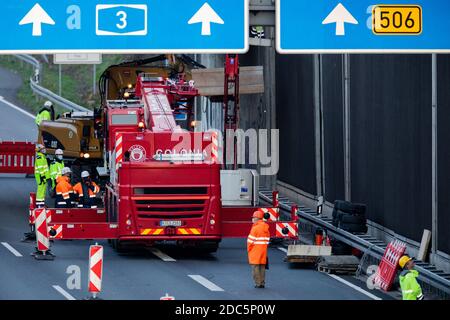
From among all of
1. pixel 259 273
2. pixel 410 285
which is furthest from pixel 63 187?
pixel 410 285

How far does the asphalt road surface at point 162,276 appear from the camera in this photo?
90.3 ft

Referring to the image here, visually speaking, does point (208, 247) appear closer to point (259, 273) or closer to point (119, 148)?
point (119, 148)

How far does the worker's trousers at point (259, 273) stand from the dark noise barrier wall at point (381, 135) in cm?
357

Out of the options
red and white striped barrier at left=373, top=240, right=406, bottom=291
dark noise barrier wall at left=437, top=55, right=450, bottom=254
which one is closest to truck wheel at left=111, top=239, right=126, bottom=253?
red and white striped barrier at left=373, top=240, right=406, bottom=291

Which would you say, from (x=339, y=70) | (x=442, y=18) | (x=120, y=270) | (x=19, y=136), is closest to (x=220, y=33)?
(x=442, y=18)

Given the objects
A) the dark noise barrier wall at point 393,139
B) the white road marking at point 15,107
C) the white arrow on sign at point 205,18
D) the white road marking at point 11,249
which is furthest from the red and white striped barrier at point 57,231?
the white road marking at point 15,107

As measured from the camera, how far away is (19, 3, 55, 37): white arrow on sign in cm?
1919

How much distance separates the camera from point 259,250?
28.2 meters

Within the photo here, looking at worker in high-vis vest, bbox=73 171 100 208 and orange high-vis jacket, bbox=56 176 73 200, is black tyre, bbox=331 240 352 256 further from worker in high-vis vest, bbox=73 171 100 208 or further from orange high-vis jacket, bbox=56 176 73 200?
orange high-vis jacket, bbox=56 176 73 200

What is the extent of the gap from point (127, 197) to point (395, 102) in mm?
6240

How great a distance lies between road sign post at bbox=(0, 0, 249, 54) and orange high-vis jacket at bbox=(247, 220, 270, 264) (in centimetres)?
921

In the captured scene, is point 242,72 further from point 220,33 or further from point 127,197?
point 220,33

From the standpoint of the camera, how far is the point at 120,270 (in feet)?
100

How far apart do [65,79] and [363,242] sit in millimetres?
48382
